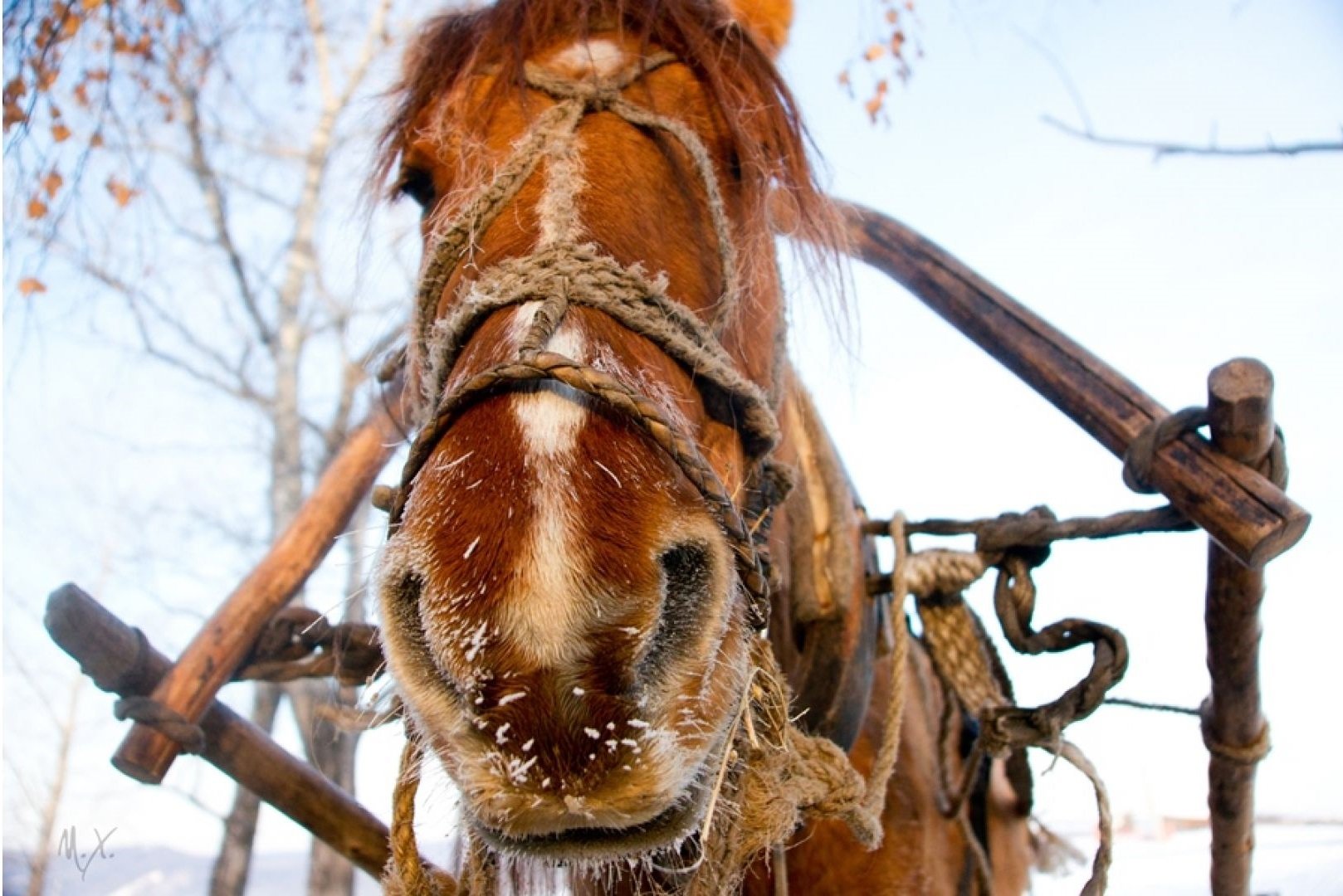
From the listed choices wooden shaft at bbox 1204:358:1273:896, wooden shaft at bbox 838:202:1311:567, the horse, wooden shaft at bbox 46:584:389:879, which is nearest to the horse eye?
the horse

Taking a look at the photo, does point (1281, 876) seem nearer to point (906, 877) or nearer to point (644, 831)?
point (906, 877)

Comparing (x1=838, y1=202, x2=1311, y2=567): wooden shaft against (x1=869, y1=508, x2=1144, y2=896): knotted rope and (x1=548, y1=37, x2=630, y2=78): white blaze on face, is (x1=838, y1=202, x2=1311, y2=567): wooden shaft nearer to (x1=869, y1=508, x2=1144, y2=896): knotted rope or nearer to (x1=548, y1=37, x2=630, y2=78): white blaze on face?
(x1=869, y1=508, x2=1144, y2=896): knotted rope

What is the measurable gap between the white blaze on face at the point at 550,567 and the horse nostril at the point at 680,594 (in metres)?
0.10

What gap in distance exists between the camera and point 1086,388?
1.90 meters

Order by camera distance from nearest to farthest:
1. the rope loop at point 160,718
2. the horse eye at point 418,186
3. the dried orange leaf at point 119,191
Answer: the horse eye at point 418,186
the rope loop at point 160,718
the dried orange leaf at point 119,191

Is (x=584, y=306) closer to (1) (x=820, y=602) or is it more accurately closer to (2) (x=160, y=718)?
(1) (x=820, y=602)

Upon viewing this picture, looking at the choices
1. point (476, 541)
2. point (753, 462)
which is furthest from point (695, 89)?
point (476, 541)

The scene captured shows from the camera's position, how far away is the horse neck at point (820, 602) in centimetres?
169

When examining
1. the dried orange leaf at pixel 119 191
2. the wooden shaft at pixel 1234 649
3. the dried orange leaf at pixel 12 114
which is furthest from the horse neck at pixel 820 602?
the dried orange leaf at pixel 119 191

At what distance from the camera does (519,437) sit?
0.97 metres

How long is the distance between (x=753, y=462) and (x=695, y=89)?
67 centimetres

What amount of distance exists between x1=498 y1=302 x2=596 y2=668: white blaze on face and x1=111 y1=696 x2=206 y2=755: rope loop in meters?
1.65

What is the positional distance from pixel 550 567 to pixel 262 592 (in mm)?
1845

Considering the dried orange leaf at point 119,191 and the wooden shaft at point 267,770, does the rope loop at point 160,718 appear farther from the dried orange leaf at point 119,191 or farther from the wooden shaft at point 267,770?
the dried orange leaf at point 119,191
